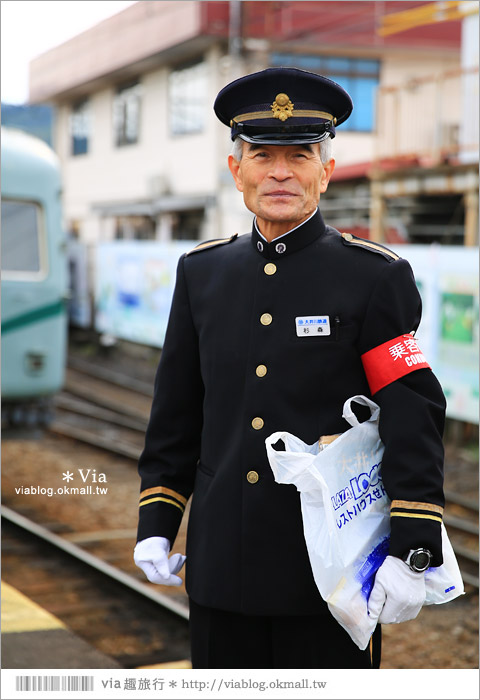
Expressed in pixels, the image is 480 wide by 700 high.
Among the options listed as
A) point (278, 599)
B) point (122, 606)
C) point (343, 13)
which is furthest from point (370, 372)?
point (343, 13)

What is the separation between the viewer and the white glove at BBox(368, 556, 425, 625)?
1793 mm

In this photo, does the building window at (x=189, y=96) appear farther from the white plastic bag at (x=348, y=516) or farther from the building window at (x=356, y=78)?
the white plastic bag at (x=348, y=516)

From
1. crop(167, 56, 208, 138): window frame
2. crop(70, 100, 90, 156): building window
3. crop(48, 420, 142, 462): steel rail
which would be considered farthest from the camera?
crop(70, 100, 90, 156): building window

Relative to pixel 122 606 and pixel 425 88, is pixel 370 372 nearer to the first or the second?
pixel 122 606

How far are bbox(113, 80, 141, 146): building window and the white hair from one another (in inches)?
458

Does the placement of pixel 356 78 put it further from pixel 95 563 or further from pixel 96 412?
pixel 95 563

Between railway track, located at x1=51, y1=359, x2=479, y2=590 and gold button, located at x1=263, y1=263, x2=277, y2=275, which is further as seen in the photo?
railway track, located at x1=51, y1=359, x2=479, y2=590

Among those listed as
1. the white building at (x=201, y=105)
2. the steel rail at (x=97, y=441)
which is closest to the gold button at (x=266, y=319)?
the steel rail at (x=97, y=441)

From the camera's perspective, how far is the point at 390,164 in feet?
35.2

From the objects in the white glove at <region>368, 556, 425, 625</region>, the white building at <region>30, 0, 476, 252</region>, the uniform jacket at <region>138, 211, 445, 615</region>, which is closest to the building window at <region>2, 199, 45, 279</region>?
→ the white building at <region>30, 0, 476, 252</region>

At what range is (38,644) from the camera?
3396mm

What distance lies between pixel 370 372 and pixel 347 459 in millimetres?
207

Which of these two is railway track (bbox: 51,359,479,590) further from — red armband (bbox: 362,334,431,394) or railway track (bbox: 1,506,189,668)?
red armband (bbox: 362,334,431,394)

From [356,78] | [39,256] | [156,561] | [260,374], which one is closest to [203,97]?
[356,78]
